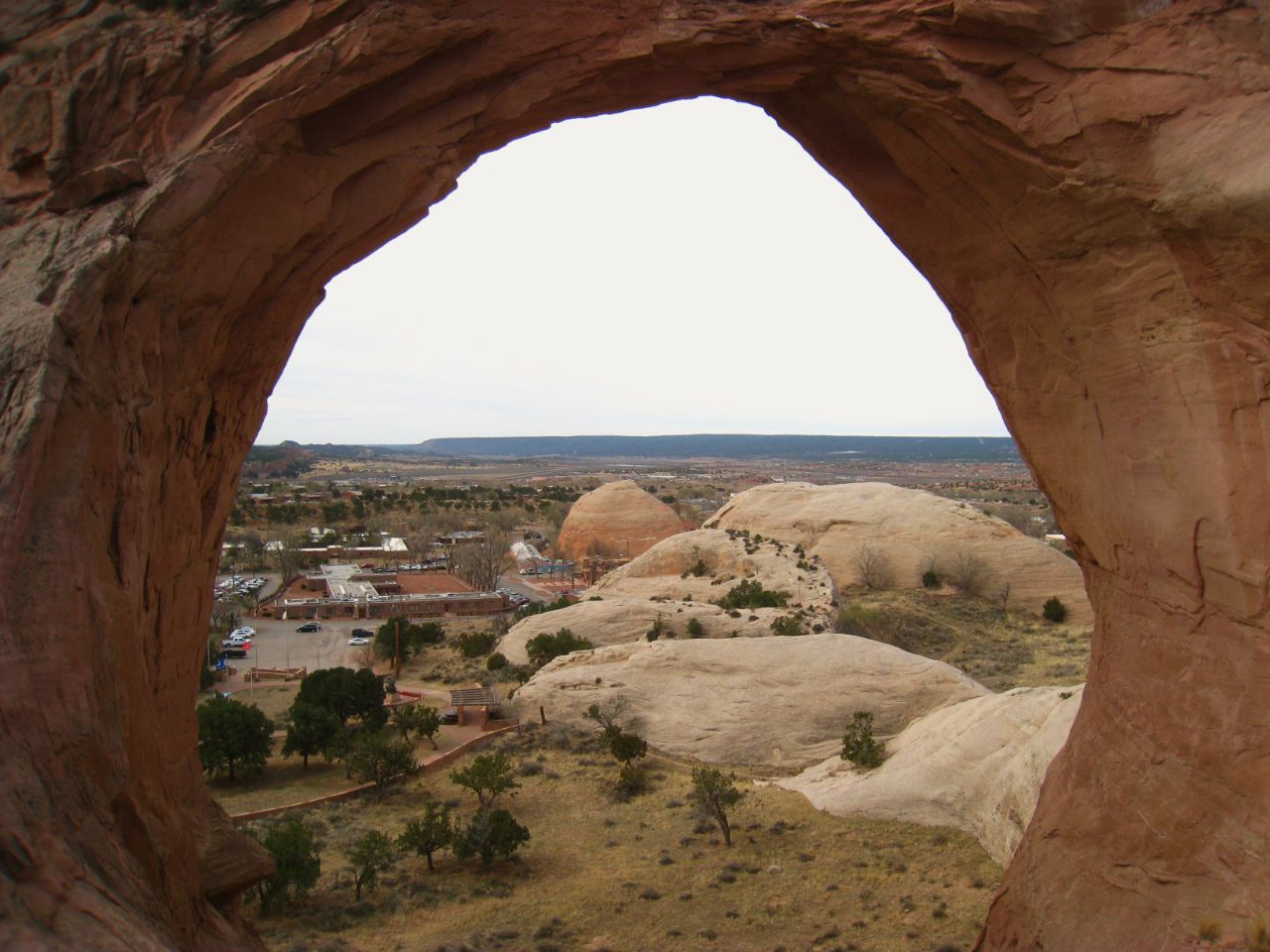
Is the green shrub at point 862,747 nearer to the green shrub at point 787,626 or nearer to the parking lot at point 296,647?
the green shrub at point 787,626

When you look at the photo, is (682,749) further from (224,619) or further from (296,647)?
(224,619)

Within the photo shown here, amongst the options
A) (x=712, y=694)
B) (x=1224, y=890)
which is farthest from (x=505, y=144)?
(x=712, y=694)

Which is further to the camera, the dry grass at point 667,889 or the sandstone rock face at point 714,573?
the sandstone rock face at point 714,573

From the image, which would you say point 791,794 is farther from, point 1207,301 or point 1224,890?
point 1207,301

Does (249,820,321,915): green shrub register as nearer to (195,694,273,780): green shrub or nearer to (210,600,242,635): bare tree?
(195,694,273,780): green shrub

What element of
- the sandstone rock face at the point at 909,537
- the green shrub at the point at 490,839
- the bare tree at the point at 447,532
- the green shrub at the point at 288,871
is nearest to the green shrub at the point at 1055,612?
the sandstone rock face at the point at 909,537

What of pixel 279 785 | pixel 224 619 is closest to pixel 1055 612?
pixel 279 785

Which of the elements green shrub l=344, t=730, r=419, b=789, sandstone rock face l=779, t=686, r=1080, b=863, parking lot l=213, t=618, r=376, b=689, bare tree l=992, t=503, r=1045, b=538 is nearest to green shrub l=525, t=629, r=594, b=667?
green shrub l=344, t=730, r=419, b=789
